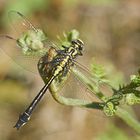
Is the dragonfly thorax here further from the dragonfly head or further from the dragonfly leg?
the dragonfly leg

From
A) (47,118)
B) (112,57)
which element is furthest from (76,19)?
(47,118)

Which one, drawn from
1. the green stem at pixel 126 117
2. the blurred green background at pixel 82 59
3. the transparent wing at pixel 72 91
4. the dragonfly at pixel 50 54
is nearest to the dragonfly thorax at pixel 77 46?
the dragonfly at pixel 50 54

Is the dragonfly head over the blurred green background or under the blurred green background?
under

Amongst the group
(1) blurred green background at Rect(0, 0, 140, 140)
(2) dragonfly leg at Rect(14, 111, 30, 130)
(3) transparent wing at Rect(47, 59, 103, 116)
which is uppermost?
(1) blurred green background at Rect(0, 0, 140, 140)

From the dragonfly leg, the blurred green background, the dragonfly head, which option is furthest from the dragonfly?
the blurred green background

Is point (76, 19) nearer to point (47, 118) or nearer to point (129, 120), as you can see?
point (47, 118)

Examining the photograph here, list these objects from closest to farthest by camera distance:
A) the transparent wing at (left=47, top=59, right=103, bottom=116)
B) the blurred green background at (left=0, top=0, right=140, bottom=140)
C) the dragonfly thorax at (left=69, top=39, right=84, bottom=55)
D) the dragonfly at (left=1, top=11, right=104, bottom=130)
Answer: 1. the transparent wing at (left=47, top=59, right=103, bottom=116)
2. the dragonfly at (left=1, top=11, right=104, bottom=130)
3. the dragonfly thorax at (left=69, top=39, right=84, bottom=55)
4. the blurred green background at (left=0, top=0, right=140, bottom=140)

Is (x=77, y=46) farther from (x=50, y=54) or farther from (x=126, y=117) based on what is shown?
(x=126, y=117)

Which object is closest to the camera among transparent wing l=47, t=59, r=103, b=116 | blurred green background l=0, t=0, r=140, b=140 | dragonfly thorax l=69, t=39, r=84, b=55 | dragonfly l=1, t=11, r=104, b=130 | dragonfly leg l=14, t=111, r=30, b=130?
transparent wing l=47, t=59, r=103, b=116

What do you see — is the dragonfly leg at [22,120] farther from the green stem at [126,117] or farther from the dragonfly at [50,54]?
the green stem at [126,117]

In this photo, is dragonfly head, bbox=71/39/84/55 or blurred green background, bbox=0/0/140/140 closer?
dragonfly head, bbox=71/39/84/55
